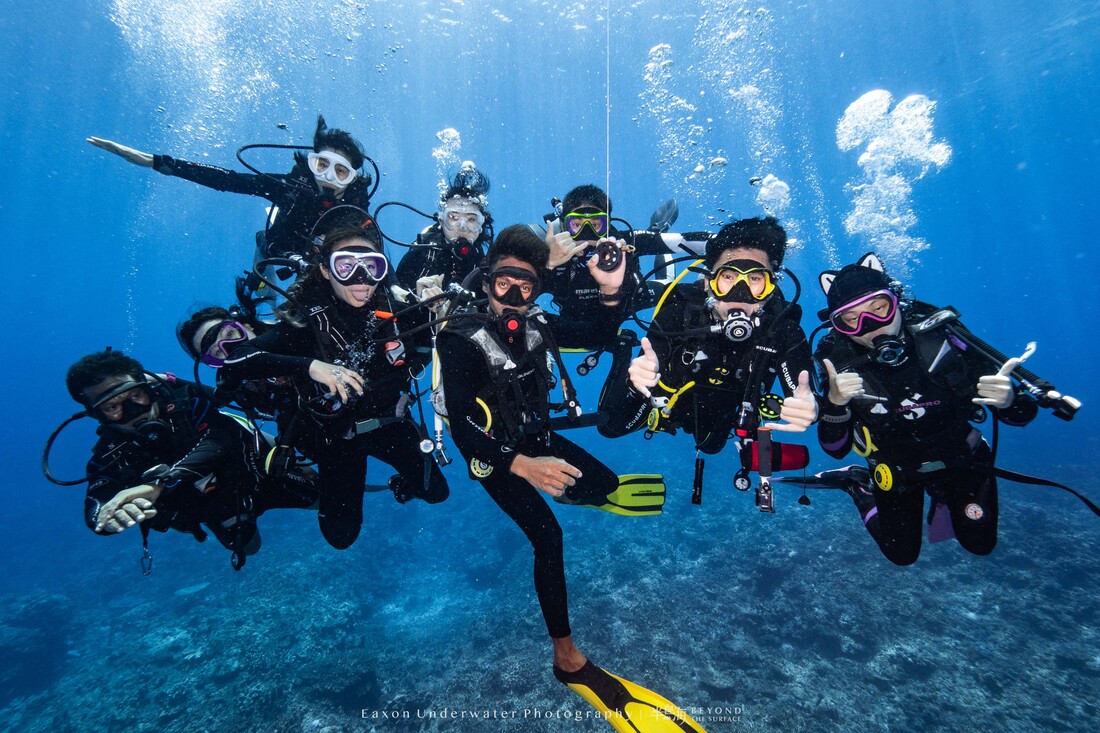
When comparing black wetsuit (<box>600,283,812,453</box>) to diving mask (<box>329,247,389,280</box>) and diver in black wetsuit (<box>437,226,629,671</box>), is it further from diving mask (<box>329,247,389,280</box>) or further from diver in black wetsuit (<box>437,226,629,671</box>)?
diving mask (<box>329,247,389,280</box>)

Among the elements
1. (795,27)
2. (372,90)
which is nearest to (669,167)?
(795,27)

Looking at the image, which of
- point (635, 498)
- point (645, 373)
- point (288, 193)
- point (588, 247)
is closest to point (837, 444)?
point (645, 373)

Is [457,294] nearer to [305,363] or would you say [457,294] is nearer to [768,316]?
[305,363]

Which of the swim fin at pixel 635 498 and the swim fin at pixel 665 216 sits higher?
the swim fin at pixel 665 216

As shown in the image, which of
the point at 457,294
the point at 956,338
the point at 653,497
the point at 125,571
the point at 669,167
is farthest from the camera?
the point at 669,167

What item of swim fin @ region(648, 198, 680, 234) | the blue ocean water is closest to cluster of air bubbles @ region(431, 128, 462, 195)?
the blue ocean water

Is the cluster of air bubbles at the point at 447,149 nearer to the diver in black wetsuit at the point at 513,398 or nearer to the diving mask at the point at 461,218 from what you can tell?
the diving mask at the point at 461,218

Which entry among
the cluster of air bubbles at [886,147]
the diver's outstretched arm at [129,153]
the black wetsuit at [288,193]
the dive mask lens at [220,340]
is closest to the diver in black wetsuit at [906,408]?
the dive mask lens at [220,340]

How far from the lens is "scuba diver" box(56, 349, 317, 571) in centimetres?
468

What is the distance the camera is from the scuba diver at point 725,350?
401 centimetres

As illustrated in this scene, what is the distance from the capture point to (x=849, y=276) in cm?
412

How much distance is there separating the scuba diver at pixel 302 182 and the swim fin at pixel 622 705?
6769mm

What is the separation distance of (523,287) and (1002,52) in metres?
46.7

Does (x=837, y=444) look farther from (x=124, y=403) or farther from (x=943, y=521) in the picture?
(x=124, y=403)
